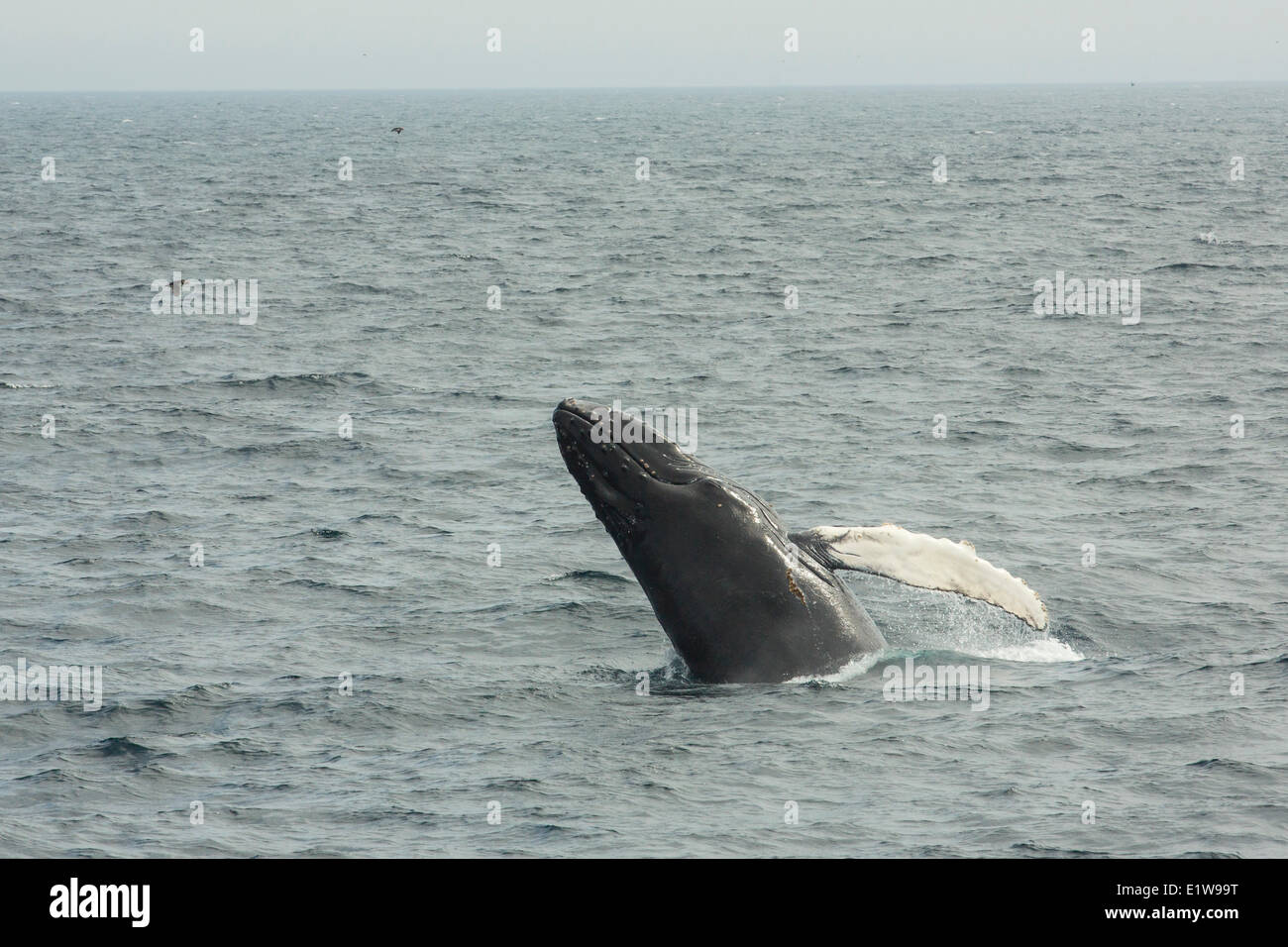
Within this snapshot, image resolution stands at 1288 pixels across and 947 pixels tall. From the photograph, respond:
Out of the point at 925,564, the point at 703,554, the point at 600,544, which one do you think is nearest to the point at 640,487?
the point at 703,554

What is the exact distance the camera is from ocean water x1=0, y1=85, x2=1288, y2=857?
12.5 m

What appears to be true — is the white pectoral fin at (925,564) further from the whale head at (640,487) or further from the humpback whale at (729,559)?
the whale head at (640,487)

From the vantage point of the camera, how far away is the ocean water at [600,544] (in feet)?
40.9

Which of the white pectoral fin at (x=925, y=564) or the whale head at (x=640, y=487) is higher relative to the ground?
the whale head at (x=640, y=487)

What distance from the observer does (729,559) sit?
44.9 ft

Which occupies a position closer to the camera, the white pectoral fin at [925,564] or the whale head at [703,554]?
the whale head at [703,554]

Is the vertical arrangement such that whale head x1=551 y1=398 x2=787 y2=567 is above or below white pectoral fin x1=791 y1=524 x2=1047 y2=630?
above

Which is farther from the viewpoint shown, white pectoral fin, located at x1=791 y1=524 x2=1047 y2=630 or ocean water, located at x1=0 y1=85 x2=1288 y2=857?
white pectoral fin, located at x1=791 y1=524 x2=1047 y2=630

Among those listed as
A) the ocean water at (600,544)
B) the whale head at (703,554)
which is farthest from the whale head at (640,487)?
the ocean water at (600,544)

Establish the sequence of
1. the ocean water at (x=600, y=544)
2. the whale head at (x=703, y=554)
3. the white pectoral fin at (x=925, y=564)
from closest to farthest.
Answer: the ocean water at (x=600, y=544) → the whale head at (x=703, y=554) → the white pectoral fin at (x=925, y=564)

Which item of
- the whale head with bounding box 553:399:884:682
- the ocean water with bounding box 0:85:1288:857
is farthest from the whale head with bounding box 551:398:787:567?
the ocean water with bounding box 0:85:1288:857

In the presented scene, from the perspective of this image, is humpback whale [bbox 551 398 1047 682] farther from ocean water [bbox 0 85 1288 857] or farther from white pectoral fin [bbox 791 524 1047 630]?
ocean water [bbox 0 85 1288 857]
